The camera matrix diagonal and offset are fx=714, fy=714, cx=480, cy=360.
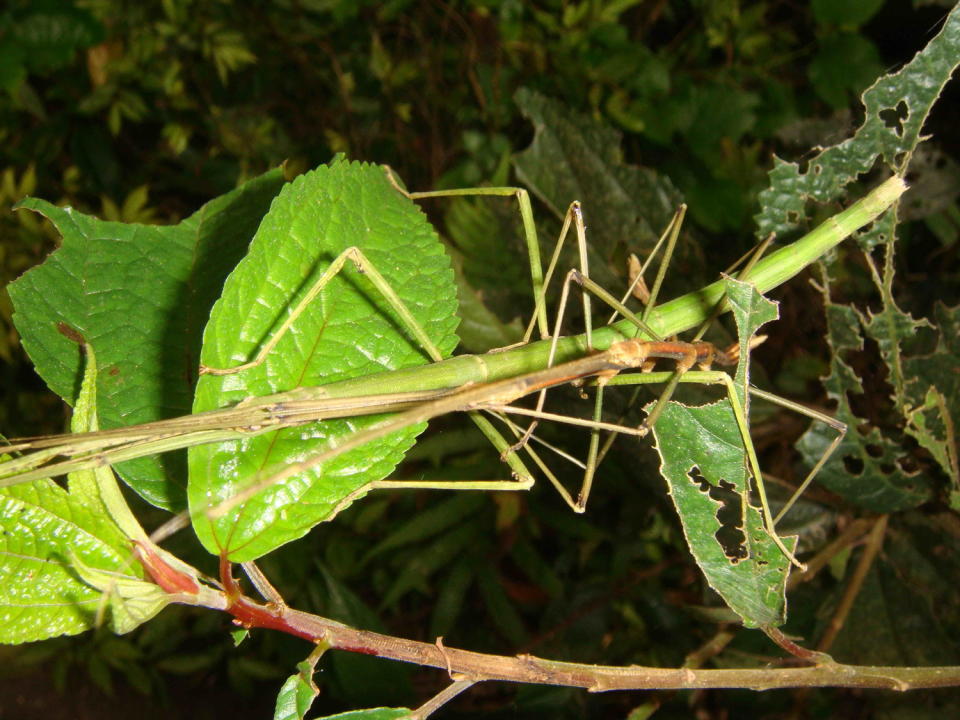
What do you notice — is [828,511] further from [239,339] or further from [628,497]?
[239,339]

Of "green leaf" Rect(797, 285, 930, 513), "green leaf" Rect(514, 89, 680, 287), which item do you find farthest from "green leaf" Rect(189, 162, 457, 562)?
"green leaf" Rect(797, 285, 930, 513)

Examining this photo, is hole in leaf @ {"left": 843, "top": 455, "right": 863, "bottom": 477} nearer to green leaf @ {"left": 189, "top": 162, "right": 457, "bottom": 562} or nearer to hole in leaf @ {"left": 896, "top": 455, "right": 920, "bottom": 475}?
hole in leaf @ {"left": 896, "top": 455, "right": 920, "bottom": 475}

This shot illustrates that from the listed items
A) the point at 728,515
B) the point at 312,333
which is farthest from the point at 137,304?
the point at 728,515

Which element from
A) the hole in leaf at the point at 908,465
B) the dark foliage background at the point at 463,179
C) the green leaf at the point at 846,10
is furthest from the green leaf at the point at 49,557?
the green leaf at the point at 846,10

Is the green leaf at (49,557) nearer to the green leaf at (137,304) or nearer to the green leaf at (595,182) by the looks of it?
the green leaf at (137,304)

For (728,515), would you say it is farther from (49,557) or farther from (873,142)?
(49,557)

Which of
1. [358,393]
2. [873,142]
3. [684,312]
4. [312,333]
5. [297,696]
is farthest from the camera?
[684,312]
